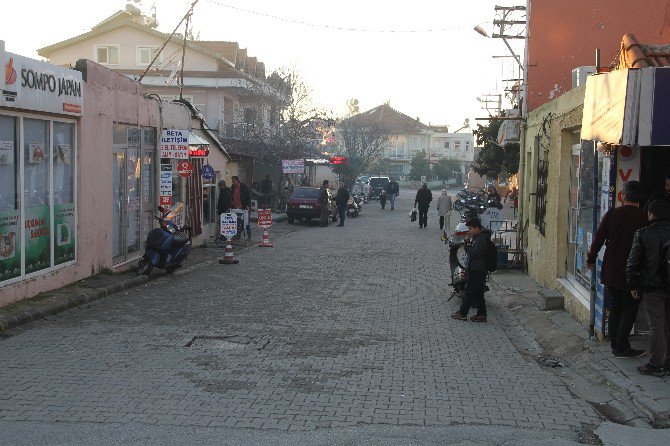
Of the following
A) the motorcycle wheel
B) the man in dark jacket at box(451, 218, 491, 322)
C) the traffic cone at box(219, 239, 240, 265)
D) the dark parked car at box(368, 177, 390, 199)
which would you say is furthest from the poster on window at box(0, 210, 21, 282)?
the dark parked car at box(368, 177, 390, 199)

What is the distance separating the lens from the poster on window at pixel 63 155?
525 inches

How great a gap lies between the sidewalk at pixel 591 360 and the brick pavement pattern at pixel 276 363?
1.44 feet

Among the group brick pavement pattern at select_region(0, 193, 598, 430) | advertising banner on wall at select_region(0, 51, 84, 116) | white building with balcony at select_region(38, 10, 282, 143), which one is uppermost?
white building with balcony at select_region(38, 10, 282, 143)

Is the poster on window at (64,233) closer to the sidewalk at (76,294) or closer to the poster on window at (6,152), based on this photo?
the sidewalk at (76,294)

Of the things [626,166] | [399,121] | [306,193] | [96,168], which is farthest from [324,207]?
[399,121]

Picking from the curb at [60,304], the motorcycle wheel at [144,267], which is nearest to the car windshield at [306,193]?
the motorcycle wheel at [144,267]

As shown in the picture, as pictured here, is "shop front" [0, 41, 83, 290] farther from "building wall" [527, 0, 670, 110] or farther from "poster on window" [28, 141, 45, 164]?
"building wall" [527, 0, 670, 110]

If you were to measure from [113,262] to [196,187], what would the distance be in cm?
645

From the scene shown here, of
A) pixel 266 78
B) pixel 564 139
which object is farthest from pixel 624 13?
pixel 266 78

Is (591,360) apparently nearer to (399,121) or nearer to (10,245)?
(10,245)

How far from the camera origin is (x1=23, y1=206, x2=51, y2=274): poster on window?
40.0 feet

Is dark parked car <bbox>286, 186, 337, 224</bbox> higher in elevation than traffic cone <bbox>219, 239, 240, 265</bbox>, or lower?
higher

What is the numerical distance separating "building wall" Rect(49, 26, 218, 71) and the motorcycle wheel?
32.4 meters

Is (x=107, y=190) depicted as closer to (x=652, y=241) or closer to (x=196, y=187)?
(x=196, y=187)
